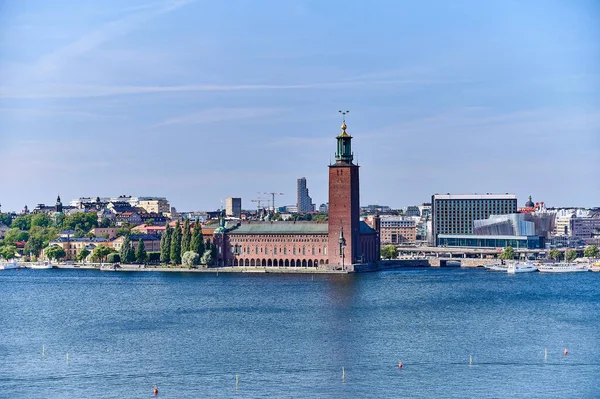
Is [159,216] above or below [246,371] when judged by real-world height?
above

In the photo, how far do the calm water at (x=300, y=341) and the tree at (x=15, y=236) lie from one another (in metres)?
52.5

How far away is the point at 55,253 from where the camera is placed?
101188 millimetres

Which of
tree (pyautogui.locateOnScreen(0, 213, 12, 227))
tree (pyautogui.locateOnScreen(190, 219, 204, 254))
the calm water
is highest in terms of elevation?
tree (pyautogui.locateOnScreen(0, 213, 12, 227))

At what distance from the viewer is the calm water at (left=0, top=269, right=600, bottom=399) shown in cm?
3422

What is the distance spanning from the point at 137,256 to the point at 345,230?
17.9 meters

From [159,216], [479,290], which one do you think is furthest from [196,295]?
[159,216]

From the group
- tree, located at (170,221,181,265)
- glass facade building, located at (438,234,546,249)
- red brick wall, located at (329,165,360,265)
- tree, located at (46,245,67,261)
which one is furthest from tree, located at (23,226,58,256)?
glass facade building, located at (438,234,546,249)

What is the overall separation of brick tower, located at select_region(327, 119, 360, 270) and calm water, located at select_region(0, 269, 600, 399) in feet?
50.2

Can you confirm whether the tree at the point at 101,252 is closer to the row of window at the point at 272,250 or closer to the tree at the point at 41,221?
the row of window at the point at 272,250

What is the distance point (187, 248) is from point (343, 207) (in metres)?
12.4

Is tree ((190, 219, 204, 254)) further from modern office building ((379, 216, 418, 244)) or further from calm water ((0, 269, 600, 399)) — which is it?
modern office building ((379, 216, 418, 244))

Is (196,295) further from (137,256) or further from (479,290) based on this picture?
(137,256)

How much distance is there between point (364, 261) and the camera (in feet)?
294

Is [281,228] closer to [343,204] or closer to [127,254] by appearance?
[343,204]
